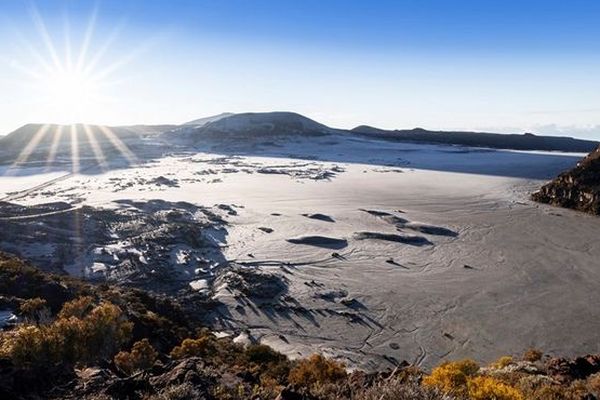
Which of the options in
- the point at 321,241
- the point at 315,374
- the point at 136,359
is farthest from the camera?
the point at 321,241

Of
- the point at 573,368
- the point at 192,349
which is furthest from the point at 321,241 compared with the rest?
the point at 573,368

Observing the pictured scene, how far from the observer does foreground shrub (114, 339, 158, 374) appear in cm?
808

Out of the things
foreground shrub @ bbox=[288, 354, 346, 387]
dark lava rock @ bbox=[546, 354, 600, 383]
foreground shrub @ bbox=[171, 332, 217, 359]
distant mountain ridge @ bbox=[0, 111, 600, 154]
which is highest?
distant mountain ridge @ bbox=[0, 111, 600, 154]

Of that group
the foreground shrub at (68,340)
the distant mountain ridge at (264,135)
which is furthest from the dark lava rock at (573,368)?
the distant mountain ridge at (264,135)

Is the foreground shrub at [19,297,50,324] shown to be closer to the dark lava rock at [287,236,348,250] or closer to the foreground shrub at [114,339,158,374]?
the foreground shrub at [114,339,158,374]

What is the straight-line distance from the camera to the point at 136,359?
8273mm

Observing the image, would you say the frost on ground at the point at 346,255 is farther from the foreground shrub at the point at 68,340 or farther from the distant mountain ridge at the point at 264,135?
the distant mountain ridge at the point at 264,135

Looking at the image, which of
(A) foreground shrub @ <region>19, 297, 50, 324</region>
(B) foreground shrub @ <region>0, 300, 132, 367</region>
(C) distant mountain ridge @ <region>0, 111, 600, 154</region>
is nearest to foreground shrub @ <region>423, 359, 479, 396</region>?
(B) foreground shrub @ <region>0, 300, 132, 367</region>

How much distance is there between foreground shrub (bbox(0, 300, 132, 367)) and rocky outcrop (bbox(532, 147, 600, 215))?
3119 cm

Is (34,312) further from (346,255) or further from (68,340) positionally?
(346,255)

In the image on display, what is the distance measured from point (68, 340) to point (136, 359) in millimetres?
1095

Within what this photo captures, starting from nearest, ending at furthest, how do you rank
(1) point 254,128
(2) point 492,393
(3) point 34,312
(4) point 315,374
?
(2) point 492,393
(4) point 315,374
(3) point 34,312
(1) point 254,128

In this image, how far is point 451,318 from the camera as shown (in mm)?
17047

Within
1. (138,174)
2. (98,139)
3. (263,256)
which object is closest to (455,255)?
(263,256)
